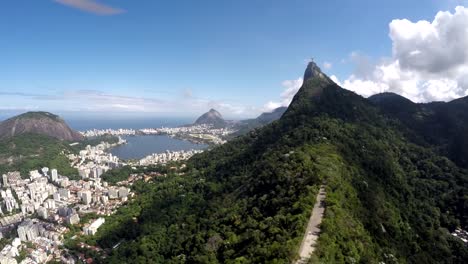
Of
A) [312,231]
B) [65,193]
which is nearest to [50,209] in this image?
[65,193]

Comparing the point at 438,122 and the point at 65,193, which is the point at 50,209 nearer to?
the point at 65,193

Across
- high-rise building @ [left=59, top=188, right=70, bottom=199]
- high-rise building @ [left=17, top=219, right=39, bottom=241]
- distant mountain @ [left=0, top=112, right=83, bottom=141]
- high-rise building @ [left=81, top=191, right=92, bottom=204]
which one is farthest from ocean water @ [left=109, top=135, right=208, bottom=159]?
high-rise building @ [left=17, top=219, right=39, bottom=241]

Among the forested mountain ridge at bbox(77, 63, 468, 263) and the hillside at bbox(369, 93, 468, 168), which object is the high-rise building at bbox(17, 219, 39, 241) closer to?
the forested mountain ridge at bbox(77, 63, 468, 263)

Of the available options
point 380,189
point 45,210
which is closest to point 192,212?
point 380,189

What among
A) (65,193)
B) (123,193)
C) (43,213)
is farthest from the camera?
(65,193)

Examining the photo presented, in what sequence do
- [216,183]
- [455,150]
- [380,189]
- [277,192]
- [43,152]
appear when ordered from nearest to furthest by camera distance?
[277,192]
[380,189]
[216,183]
[455,150]
[43,152]

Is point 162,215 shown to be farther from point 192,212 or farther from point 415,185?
point 415,185
